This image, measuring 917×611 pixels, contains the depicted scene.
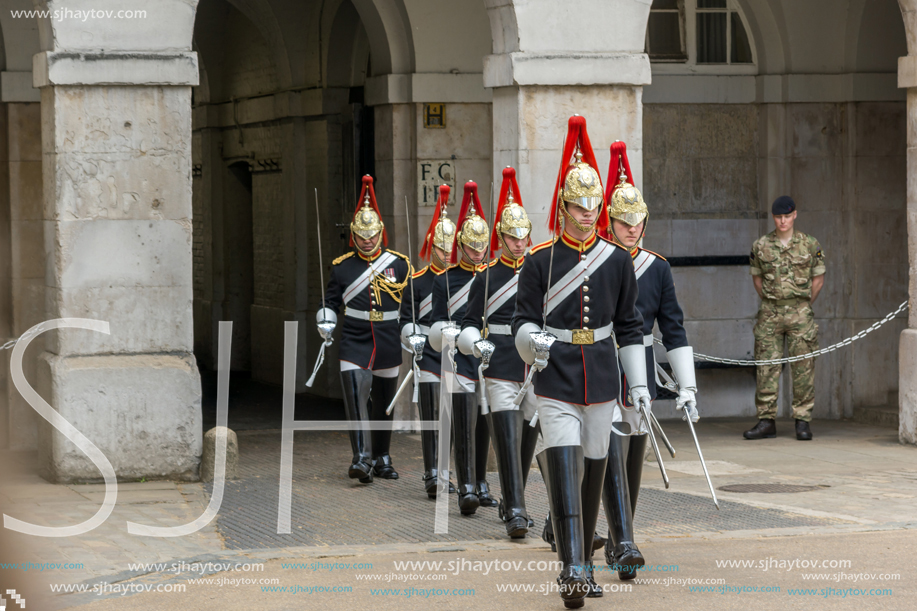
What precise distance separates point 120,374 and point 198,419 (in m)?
0.61

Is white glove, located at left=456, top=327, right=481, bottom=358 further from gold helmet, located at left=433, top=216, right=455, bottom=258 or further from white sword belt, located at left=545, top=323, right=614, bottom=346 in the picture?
white sword belt, located at left=545, top=323, right=614, bottom=346

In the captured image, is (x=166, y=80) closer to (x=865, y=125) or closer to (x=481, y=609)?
(x=481, y=609)

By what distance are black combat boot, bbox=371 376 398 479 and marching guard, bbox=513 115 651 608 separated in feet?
11.3

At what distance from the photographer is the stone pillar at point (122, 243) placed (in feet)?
28.2

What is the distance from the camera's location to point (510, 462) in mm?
7105

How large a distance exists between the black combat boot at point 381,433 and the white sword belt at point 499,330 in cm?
193

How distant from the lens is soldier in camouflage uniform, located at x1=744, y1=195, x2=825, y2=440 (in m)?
11.4

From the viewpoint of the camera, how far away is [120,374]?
8.62 metres

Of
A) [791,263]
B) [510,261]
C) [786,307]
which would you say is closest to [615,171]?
[510,261]

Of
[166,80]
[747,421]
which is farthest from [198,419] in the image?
[747,421]

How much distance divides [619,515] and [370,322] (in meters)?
3.49

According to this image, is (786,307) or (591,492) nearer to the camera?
(591,492)

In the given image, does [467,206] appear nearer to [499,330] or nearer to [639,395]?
[499,330]

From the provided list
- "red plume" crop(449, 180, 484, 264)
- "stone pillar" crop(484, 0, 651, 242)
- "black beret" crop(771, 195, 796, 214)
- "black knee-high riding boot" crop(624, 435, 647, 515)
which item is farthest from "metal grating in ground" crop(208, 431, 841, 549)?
"black beret" crop(771, 195, 796, 214)
